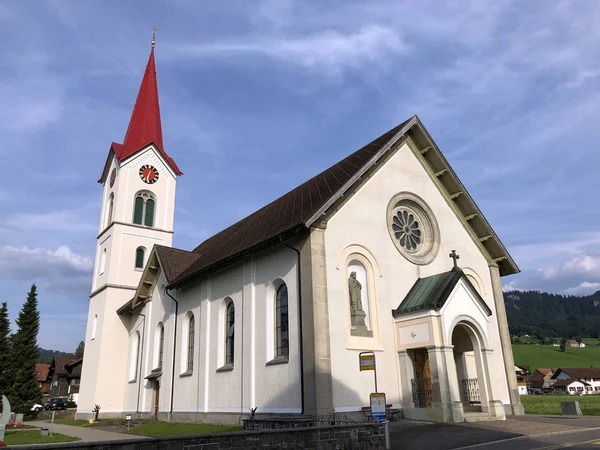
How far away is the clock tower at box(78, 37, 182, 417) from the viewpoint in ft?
105

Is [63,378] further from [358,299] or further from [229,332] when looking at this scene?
[358,299]

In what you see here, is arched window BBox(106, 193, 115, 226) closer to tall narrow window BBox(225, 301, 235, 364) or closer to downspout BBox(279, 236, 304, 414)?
tall narrow window BBox(225, 301, 235, 364)

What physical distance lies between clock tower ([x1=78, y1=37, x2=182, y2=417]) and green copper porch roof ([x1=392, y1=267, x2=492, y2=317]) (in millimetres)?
21051

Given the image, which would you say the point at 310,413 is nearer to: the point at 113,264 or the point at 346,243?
the point at 346,243

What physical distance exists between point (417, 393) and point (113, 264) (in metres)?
23.4

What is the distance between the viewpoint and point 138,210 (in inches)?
1431

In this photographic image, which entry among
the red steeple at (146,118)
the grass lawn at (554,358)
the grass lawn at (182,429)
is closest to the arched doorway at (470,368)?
the grass lawn at (182,429)

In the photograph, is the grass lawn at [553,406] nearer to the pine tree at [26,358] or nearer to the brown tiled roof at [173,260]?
the brown tiled roof at [173,260]

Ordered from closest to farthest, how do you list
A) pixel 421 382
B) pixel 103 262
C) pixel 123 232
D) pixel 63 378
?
1. pixel 421 382
2. pixel 123 232
3. pixel 103 262
4. pixel 63 378

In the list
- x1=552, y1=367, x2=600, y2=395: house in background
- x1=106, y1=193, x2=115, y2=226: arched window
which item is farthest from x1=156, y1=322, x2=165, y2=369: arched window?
x1=552, y1=367, x2=600, y2=395: house in background

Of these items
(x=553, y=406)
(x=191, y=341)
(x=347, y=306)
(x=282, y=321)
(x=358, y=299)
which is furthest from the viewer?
(x=553, y=406)

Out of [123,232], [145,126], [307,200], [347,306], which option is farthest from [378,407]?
[145,126]

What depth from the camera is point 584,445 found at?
40.9 ft

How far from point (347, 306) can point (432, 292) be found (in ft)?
11.5
